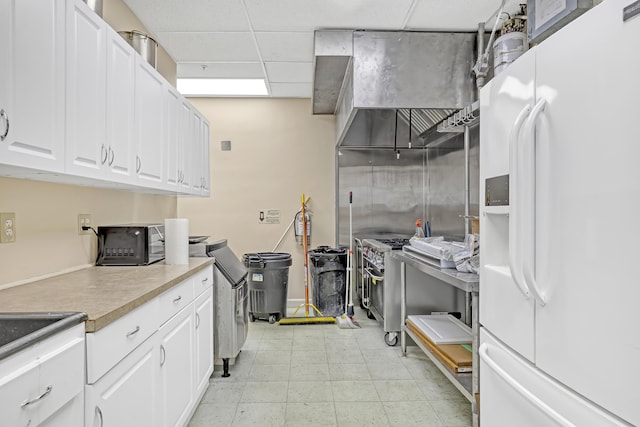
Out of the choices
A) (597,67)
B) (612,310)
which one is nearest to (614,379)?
(612,310)

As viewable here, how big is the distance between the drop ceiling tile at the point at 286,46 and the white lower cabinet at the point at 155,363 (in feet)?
7.04

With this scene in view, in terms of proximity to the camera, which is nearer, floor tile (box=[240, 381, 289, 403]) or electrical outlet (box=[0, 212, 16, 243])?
electrical outlet (box=[0, 212, 16, 243])

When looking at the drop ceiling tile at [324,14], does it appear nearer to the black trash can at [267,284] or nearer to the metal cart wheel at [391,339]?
the black trash can at [267,284]

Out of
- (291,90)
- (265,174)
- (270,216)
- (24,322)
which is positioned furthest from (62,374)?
(291,90)

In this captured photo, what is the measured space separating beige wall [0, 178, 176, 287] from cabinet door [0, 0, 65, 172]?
432 millimetres

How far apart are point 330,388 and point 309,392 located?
6.3 inches

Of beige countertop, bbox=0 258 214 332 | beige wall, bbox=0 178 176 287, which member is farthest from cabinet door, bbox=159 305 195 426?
beige wall, bbox=0 178 176 287

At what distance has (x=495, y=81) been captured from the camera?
4.88 feet

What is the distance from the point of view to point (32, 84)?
1.36 m

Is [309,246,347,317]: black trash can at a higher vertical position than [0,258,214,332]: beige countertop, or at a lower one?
lower

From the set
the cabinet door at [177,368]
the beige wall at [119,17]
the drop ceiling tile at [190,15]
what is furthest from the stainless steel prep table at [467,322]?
the beige wall at [119,17]

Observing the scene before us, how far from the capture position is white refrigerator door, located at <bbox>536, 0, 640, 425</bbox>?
2.81 ft

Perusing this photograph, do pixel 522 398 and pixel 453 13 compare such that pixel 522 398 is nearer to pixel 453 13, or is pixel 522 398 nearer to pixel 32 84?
pixel 32 84

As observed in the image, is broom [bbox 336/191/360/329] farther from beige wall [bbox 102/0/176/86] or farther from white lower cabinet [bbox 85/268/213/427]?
beige wall [bbox 102/0/176/86]
